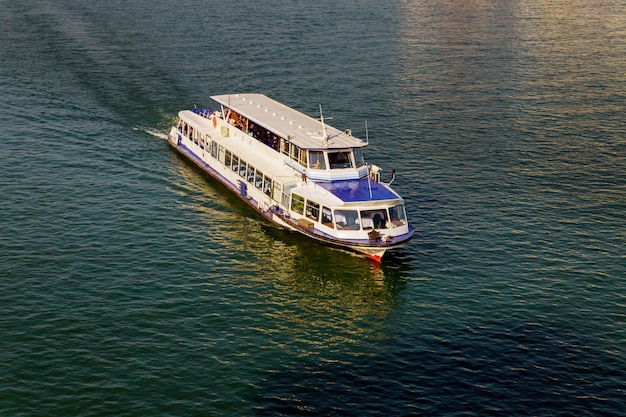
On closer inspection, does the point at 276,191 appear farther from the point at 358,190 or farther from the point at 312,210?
the point at 358,190

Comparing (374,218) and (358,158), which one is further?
(358,158)

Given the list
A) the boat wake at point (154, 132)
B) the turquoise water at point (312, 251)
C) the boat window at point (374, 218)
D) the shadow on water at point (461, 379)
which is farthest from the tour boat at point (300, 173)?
the shadow on water at point (461, 379)

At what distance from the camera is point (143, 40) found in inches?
5974

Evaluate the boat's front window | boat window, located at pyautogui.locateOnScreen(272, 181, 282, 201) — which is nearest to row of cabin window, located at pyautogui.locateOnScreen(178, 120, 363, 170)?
boat window, located at pyautogui.locateOnScreen(272, 181, 282, 201)

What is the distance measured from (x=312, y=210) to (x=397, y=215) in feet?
26.9

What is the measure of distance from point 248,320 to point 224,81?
73502mm

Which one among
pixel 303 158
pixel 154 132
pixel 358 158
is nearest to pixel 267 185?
pixel 303 158

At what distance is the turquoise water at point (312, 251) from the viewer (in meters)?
56.6

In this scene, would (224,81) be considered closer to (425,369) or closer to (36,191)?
(36,191)

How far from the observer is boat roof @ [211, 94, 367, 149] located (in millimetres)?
81875

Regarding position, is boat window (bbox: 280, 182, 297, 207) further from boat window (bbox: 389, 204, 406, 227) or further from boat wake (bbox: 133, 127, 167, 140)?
boat wake (bbox: 133, 127, 167, 140)

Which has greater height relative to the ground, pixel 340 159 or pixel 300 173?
pixel 340 159

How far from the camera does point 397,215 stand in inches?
2972

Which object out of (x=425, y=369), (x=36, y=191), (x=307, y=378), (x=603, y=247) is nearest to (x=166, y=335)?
(x=307, y=378)
